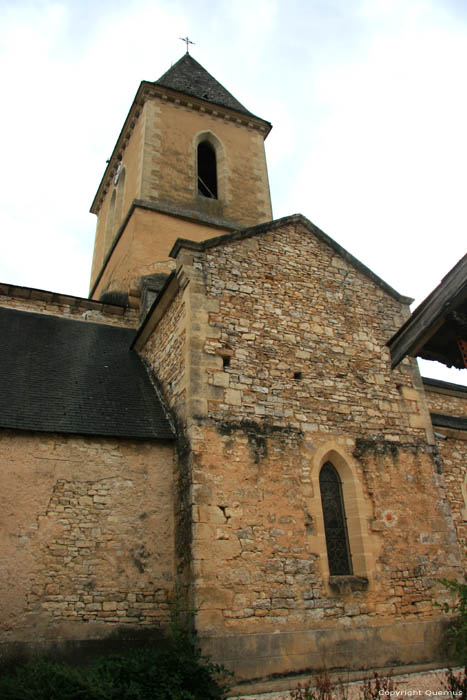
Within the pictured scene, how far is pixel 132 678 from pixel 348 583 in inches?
125

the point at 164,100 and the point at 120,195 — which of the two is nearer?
the point at 164,100

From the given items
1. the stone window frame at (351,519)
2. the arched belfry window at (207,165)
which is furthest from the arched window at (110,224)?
the stone window frame at (351,519)

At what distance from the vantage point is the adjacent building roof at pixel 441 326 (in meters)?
4.45

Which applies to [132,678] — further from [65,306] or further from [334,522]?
[65,306]

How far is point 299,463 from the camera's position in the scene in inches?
290

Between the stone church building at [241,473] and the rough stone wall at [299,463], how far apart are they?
0.08 ft

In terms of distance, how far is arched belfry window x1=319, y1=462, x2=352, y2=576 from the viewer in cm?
719

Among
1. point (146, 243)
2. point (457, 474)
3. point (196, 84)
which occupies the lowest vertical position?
point (457, 474)

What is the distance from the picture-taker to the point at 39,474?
22.3 feet

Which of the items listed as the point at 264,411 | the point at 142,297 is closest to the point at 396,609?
the point at 264,411

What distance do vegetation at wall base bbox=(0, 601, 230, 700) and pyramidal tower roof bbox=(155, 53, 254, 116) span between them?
14847 millimetres

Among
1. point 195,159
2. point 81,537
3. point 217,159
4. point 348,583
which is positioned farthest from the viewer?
point 217,159

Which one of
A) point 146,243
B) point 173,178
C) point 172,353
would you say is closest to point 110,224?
point 173,178

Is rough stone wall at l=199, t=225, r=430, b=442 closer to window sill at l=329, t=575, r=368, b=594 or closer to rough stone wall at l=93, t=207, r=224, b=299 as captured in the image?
window sill at l=329, t=575, r=368, b=594
